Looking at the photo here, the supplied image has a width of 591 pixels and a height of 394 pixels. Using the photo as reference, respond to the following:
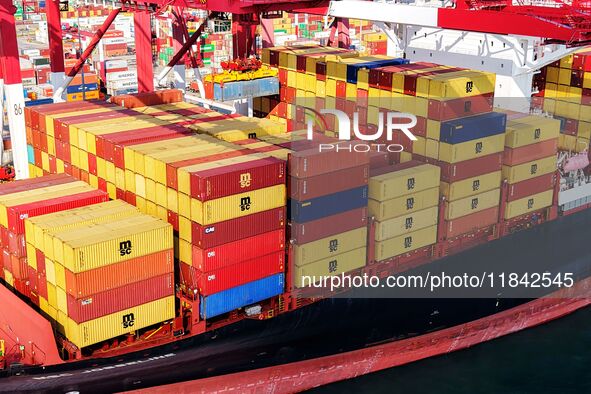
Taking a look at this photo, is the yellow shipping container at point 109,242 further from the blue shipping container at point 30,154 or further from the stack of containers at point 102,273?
the blue shipping container at point 30,154

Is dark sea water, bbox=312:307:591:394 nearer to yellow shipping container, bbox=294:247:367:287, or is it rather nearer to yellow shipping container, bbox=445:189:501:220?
yellow shipping container, bbox=294:247:367:287

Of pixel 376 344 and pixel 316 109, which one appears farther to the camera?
pixel 316 109

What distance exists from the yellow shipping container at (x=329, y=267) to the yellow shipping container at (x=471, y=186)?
5.03 metres

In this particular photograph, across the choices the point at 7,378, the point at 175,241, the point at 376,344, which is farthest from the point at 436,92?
the point at 7,378

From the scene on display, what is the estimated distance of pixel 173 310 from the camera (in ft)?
90.3

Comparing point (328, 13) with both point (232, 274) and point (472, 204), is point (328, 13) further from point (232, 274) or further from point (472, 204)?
point (232, 274)

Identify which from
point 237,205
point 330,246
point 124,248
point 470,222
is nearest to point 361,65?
point 470,222

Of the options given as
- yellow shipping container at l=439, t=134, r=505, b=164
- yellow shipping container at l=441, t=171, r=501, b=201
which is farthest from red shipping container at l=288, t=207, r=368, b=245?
yellow shipping container at l=439, t=134, r=505, b=164

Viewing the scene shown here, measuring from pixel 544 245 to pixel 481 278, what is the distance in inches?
Result: 189

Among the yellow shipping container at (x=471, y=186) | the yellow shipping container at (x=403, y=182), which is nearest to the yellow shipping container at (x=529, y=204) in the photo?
the yellow shipping container at (x=471, y=186)

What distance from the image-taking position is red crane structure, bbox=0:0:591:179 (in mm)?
29531

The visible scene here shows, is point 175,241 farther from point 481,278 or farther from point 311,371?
point 481,278

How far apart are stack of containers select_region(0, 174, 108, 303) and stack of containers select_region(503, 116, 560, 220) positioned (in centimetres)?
1825

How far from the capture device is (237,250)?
27.6 m
